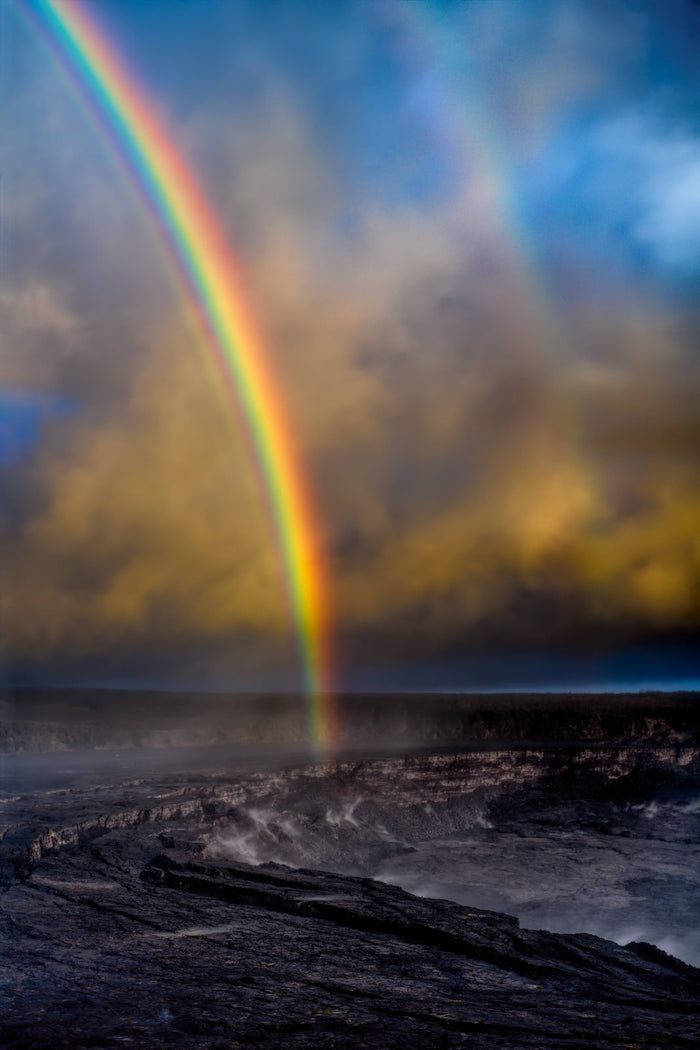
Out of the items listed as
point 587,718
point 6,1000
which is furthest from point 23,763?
point 587,718

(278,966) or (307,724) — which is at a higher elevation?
(278,966)

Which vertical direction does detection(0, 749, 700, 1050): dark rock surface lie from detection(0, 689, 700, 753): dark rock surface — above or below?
above

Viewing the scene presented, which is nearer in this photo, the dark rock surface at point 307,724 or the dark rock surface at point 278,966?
the dark rock surface at point 278,966

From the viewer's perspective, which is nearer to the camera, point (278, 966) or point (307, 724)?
point (278, 966)

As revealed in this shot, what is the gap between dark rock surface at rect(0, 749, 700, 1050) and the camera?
7770 millimetres

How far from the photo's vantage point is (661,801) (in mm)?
50344

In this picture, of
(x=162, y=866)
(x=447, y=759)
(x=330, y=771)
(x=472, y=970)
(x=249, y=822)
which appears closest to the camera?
(x=472, y=970)

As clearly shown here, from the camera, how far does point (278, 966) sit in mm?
9977

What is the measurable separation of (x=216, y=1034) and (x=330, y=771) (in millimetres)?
34546

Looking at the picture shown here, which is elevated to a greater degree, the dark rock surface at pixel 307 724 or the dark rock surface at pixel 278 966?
the dark rock surface at pixel 278 966

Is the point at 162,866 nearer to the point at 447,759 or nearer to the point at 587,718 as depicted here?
the point at 447,759

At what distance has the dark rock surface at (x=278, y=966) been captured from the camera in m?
7.77

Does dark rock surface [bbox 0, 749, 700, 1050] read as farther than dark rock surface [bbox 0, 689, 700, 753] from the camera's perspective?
No

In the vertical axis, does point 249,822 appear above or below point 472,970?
below
